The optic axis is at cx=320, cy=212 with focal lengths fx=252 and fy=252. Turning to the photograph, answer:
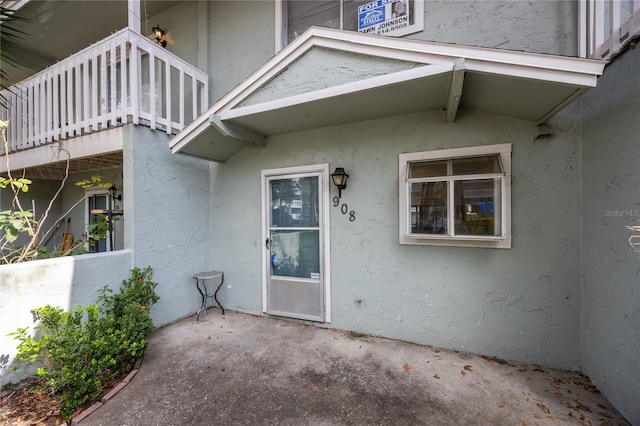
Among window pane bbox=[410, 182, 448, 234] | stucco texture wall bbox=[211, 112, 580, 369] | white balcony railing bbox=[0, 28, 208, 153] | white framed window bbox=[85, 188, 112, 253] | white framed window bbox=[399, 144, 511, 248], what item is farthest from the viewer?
white framed window bbox=[85, 188, 112, 253]

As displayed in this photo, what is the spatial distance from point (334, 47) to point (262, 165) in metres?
2.00

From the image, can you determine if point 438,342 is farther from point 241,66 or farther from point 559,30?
point 241,66

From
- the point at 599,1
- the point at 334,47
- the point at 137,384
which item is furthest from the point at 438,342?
the point at 599,1

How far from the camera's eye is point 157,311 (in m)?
3.59

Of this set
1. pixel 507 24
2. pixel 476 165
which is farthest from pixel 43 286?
pixel 507 24

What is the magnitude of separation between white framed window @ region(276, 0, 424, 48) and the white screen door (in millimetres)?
2200

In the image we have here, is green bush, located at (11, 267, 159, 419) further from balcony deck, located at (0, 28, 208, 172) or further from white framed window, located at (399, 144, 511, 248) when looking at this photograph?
white framed window, located at (399, 144, 511, 248)

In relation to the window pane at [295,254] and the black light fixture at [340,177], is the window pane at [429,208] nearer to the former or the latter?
the black light fixture at [340,177]

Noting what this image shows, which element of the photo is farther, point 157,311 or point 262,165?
point 262,165

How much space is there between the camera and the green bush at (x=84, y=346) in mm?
2062

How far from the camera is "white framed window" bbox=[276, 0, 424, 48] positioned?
11.0 ft

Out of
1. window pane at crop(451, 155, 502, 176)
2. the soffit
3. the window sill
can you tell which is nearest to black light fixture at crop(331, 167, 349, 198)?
the window sill

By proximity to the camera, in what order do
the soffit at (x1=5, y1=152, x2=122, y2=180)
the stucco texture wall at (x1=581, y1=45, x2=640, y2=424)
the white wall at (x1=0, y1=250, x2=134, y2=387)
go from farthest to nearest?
the soffit at (x1=5, y1=152, x2=122, y2=180), the white wall at (x1=0, y1=250, x2=134, y2=387), the stucco texture wall at (x1=581, y1=45, x2=640, y2=424)

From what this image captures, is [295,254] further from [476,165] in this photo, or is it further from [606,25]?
[606,25]
